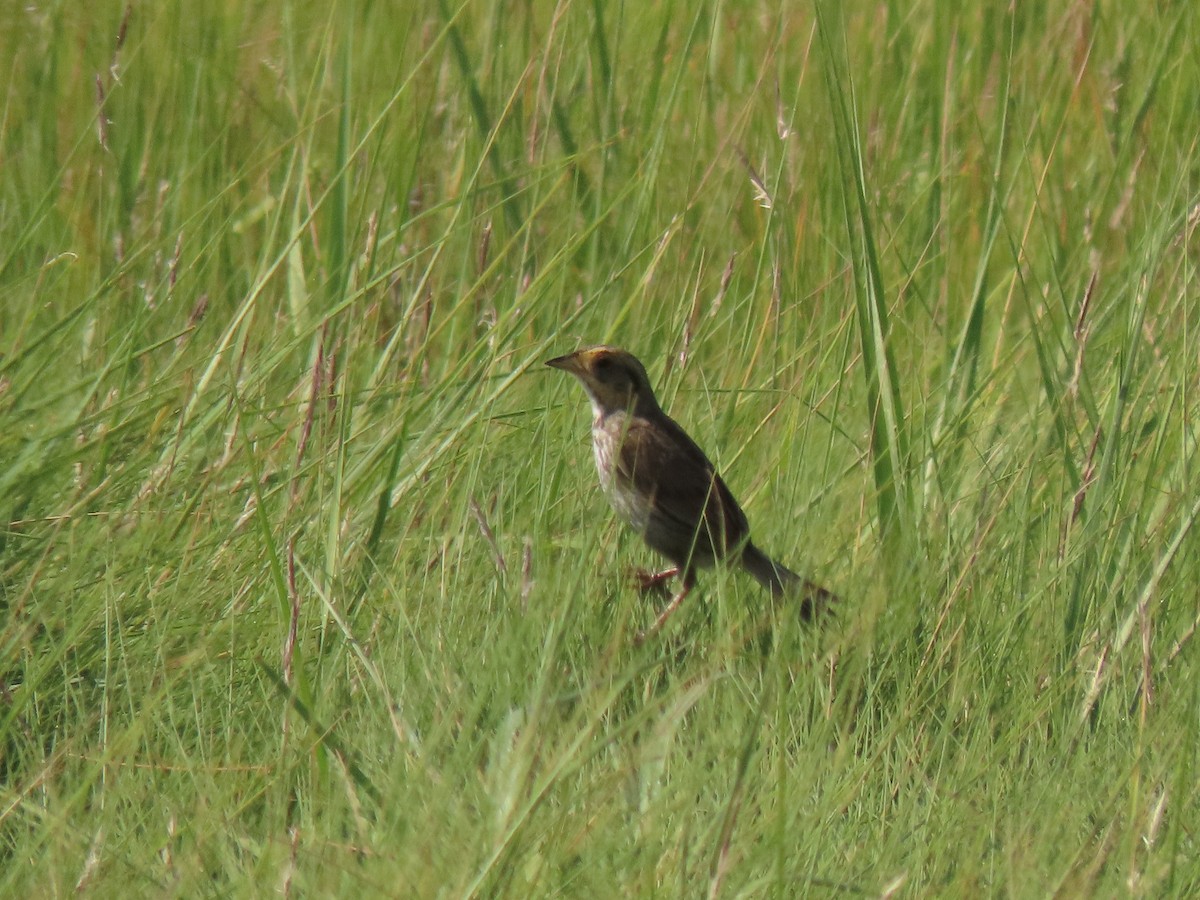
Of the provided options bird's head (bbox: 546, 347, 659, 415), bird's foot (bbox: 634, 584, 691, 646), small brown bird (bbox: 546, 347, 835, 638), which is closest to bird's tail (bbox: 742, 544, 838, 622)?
small brown bird (bbox: 546, 347, 835, 638)

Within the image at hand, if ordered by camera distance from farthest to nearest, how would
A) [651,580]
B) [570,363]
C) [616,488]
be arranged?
[570,363], [651,580], [616,488]

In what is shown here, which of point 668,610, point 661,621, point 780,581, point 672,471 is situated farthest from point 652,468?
point 661,621

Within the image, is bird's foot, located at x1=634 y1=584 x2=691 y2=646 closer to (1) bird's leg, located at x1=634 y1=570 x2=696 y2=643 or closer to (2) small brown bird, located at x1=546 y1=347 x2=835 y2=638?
(1) bird's leg, located at x1=634 y1=570 x2=696 y2=643

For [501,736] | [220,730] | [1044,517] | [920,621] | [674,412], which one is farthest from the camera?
[674,412]

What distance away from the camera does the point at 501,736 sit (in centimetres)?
254

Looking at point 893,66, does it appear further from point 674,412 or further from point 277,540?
point 277,540

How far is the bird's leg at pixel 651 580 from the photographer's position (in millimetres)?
3389

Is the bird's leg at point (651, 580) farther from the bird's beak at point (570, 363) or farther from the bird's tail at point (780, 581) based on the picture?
the bird's beak at point (570, 363)

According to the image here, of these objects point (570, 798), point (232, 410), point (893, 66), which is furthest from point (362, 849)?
point (893, 66)

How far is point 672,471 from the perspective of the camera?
13.1 ft

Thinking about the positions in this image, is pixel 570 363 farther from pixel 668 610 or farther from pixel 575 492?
pixel 668 610

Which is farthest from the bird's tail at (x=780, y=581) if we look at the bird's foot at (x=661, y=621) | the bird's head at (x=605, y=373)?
the bird's head at (x=605, y=373)

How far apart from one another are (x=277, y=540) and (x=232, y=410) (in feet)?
1.61

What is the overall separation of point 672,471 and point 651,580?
549 mm
